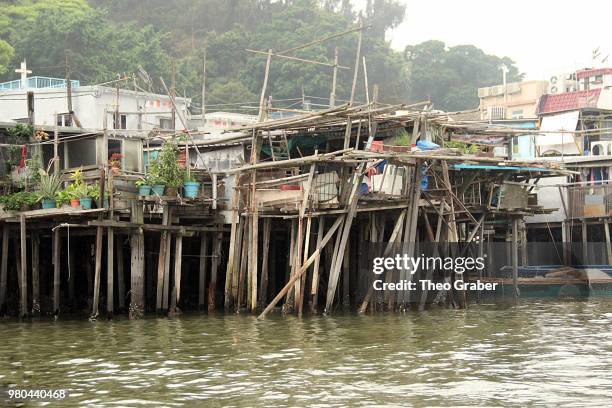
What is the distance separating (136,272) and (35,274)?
8.72 feet

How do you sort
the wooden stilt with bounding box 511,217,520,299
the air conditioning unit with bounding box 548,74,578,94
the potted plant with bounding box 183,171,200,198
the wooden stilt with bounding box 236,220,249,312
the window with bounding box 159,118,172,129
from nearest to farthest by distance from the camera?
the wooden stilt with bounding box 236,220,249,312 → the potted plant with bounding box 183,171,200,198 → the wooden stilt with bounding box 511,217,520,299 → the window with bounding box 159,118,172,129 → the air conditioning unit with bounding box 548,74,578,94

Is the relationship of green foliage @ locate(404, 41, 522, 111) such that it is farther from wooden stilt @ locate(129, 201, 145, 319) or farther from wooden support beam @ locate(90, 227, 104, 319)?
wooden support beam @ locate(90, 227, 104, 319)

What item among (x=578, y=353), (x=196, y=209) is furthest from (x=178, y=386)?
(x=196, y=209)

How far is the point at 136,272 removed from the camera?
2217 centimetres

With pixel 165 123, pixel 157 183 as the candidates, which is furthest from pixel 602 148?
pixel 157 183

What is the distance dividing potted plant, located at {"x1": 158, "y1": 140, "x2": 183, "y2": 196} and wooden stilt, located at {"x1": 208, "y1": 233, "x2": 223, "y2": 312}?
2.10 meters

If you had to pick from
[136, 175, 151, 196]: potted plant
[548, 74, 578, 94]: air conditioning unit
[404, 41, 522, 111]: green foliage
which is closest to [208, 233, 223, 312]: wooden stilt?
[136, 175, 151, 196]: potted plant

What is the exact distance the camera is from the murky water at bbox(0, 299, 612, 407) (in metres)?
12.3

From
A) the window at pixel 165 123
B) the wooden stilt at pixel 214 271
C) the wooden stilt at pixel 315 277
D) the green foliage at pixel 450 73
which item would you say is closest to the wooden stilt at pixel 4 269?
the wooden stilt at pixel 214 271

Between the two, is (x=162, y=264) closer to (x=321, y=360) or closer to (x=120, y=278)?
(x=120, y=278)

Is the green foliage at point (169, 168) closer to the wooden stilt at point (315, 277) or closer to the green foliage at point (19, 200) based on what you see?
the green foliage at point (19, 200)

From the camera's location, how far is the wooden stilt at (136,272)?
2219cm

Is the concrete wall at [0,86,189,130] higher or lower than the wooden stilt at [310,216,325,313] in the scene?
higher

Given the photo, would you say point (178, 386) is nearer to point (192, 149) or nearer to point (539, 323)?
point (539, 323)
